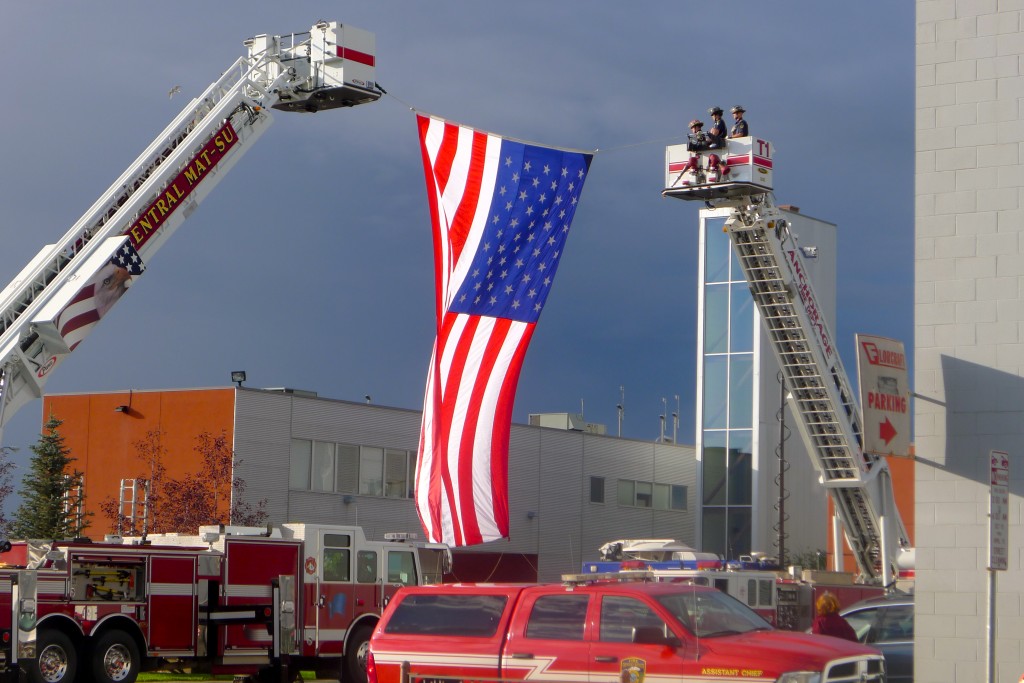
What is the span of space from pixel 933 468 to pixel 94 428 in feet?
101

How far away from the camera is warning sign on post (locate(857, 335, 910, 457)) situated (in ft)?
60.2

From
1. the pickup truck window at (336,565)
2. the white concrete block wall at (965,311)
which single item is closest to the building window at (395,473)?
the pickup truck window at (336,565)

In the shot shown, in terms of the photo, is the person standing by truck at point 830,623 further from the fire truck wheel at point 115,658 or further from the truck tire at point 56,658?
the truck tire at point 56,658

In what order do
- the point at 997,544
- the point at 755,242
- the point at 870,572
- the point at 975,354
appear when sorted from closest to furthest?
1. the point at 997,544
2. the point at 975,354
3. the point at 755,242
4. the point at 870,572

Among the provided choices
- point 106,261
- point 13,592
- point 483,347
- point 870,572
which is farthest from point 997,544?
point 870,572

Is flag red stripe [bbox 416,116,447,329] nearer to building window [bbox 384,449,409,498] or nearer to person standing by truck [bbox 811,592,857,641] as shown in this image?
person standing by truck [bbox 811,592,857,641]

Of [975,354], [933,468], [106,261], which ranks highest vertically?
[106,261]

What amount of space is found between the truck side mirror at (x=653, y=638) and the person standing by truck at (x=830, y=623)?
305 cm

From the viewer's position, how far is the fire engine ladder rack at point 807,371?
29.8 metres

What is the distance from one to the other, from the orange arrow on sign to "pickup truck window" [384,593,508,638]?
6776 millimetres

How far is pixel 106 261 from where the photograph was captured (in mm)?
21906

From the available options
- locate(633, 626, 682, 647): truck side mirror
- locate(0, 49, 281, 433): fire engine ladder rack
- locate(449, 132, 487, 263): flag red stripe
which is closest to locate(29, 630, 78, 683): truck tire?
locate(0, 49, 281, 433): fire engine ladder rack

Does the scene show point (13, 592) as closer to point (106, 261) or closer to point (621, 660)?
point (106, 261)

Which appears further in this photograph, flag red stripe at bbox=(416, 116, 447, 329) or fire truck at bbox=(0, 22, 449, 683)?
fire truck at bbox=(0, 22, 449, 683)
